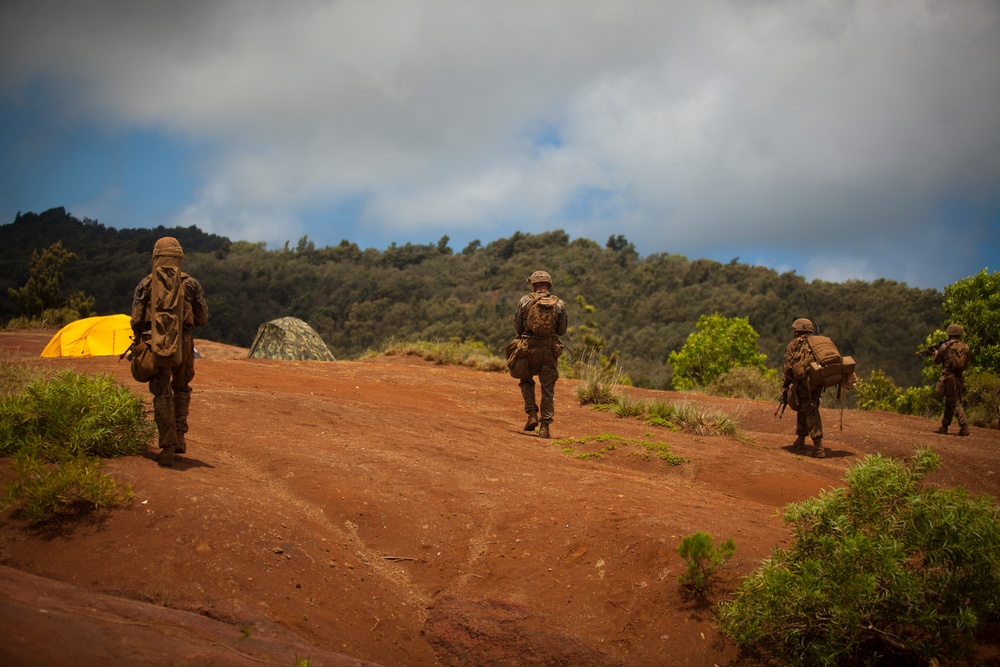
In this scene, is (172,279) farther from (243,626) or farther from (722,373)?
(722,373)

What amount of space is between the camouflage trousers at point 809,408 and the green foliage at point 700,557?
23.3ft

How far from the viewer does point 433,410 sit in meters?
13.4

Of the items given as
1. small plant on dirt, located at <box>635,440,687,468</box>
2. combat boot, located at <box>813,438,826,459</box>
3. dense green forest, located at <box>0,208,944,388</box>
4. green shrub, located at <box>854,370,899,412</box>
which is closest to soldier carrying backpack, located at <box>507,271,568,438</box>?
small plant on dirt, located at <box>635,440,687,468</box>

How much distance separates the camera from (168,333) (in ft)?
24.3

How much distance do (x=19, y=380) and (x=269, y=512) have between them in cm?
453

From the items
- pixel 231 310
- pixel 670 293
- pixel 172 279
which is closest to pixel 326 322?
pixel 231 310

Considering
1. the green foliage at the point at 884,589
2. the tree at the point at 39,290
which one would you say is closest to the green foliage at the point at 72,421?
the green foliage at the point at 884,589

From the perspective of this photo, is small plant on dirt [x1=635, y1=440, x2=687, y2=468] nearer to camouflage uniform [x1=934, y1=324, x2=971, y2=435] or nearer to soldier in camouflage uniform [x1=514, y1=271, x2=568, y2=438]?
soldier in camouflage uniform [x1=514, y1=271, x2=568, y2=438]

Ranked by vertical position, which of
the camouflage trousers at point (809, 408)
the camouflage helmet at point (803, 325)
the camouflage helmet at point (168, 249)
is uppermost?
the camouflage helmet at point (803, 325)

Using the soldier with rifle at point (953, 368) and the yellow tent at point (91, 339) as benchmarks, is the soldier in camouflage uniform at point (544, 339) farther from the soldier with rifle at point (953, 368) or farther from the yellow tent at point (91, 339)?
the yellow tent at point (91, 339)

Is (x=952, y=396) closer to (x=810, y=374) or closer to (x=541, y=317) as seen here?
(x=810, y=374)

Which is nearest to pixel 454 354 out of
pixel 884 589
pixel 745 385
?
pixel 745 385

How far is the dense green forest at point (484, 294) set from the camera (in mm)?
46156

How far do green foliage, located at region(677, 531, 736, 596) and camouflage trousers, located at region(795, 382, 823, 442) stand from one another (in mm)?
7109
